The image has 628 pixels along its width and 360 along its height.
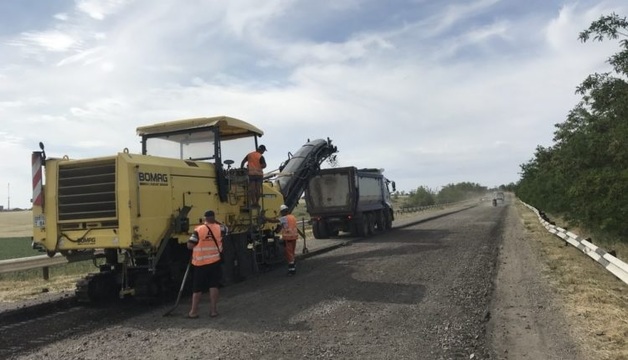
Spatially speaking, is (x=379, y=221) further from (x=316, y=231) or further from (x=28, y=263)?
(x=28, y=263)

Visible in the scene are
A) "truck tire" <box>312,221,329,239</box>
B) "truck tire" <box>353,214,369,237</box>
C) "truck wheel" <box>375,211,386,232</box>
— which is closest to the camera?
"truck tire" <box>353,214,369,237</box>

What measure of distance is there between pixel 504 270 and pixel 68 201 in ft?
30.0

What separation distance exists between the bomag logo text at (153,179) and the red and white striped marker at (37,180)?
72.2 inches

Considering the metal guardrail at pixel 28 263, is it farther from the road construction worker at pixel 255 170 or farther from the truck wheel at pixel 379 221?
the truck wheel at pixel 379 221

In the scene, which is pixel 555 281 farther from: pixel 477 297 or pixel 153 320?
pixel 153 320

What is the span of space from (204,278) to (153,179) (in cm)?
199

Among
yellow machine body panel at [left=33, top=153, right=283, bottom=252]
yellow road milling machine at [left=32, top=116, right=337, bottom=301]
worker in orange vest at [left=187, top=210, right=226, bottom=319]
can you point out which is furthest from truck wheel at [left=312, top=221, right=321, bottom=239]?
worker in orange vest at [left=187, top=210, right=226, bottom=319]

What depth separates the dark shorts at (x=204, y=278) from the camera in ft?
25.8

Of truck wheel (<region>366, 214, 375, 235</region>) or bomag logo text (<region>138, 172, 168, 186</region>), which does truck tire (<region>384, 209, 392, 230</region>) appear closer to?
truck wheel (<region>366, 214, 375, 235</region>)

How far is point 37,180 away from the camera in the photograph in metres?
8.70

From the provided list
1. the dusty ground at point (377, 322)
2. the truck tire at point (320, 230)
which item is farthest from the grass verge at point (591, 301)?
the truck tire at point (320, 230)

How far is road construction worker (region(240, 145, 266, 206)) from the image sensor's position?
11234mm

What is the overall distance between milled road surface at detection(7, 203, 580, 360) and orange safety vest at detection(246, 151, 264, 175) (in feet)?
7.74

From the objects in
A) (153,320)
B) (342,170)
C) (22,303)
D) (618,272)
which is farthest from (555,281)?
(342,170)
